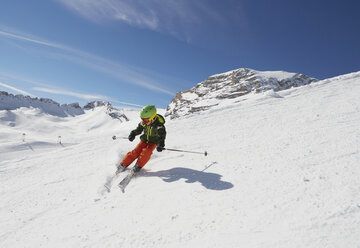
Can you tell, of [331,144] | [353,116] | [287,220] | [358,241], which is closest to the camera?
[358,241]

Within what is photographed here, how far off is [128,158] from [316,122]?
19.4ft

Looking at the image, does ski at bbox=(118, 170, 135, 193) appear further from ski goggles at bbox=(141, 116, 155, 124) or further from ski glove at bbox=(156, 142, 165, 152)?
ski goggles at bbox=(141, 116, 155, 124)

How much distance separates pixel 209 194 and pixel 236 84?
175 metres

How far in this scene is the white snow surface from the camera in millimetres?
2646

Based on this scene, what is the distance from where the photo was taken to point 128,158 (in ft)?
16.1

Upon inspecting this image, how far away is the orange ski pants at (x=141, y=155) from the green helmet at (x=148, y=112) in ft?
2.32

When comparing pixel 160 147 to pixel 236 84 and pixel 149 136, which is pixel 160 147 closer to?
pixel 149 136

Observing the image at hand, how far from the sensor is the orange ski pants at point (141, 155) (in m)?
4.67

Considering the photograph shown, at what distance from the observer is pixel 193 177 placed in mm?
4227

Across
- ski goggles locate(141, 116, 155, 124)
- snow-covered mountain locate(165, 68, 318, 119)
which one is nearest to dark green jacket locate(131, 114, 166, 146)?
ski goggles locate(141, 116, 155, 124)

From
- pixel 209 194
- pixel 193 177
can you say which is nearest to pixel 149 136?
pixel 193 177

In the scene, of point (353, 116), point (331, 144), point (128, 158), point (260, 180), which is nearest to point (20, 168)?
point (128, 158)

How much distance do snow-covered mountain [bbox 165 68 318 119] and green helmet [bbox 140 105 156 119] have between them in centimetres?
15144

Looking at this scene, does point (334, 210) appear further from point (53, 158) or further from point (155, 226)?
point (53, 158)
